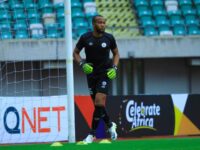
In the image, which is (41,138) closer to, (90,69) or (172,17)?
(90,69)

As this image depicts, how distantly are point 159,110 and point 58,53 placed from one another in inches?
155

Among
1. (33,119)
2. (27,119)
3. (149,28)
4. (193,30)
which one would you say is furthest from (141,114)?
(193,30)

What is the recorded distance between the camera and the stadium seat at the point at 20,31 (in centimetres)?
1742

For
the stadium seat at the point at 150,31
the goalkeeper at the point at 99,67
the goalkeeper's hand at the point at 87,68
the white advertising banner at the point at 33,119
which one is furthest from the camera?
the stadium seat at the point at 150,31

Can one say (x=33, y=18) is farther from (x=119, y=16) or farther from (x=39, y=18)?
(x=119, y=16)

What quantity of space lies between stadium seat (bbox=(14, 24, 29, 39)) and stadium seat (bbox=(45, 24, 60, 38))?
83 centimetres

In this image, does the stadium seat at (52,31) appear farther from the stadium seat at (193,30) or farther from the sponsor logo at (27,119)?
the sponsor logo at (27,119)

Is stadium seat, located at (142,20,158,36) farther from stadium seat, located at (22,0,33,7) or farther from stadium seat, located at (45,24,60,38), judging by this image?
stadium seat, located at (22,0,33,7)

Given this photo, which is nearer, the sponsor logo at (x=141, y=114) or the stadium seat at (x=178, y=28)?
the sponsor logo at (x=141, y=114)

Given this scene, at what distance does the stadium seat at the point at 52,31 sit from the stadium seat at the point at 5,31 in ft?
4.57

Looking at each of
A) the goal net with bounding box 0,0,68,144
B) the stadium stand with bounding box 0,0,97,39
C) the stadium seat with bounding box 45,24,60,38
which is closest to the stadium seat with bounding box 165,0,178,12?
the stadium stand with bounding box 0,0,97,39

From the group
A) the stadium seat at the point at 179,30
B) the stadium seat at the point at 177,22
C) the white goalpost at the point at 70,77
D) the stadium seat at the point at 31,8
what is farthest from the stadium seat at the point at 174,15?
the white goalpost at the point at 70,77

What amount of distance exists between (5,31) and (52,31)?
6.60 ft

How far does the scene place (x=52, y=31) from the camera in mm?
18984
